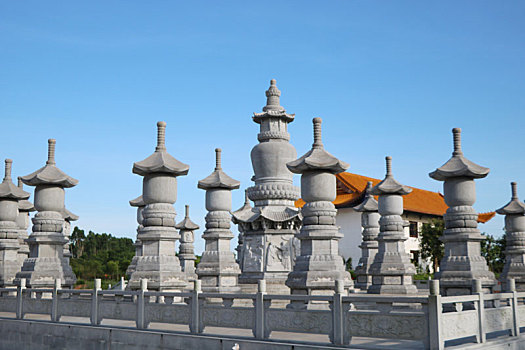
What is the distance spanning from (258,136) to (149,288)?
904cm

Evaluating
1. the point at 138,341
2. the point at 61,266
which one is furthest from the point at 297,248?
the point at 138,341

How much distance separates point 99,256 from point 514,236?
130 feet

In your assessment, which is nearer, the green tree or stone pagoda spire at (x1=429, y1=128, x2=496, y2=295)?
stone pagoda spire at (x1=429, y1=128, x2=496, y2=295)

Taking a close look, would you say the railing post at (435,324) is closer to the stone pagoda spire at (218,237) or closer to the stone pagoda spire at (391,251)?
the stone pagoda spire at (391,251)

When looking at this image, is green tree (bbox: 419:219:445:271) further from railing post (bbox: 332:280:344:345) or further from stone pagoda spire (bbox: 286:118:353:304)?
railing post (bbox: 332:280:344:345)

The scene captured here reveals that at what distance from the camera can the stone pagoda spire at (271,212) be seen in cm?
2062

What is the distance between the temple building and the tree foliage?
18.4m

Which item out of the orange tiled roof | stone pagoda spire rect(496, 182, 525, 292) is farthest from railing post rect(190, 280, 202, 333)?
the orange tiled roof

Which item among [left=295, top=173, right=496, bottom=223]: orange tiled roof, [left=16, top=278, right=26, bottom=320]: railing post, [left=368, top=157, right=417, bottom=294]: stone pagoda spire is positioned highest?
[left=295, top=173, right=496, bottom=223]: orange tiled roof

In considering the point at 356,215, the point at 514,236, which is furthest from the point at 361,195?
the point at 514,236

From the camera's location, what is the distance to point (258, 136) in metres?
22.6

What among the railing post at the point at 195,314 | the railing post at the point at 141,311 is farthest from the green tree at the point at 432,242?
the railing post at the point at 195,314

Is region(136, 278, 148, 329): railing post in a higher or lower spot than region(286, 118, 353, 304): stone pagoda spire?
lower

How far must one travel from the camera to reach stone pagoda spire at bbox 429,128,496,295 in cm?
1509
